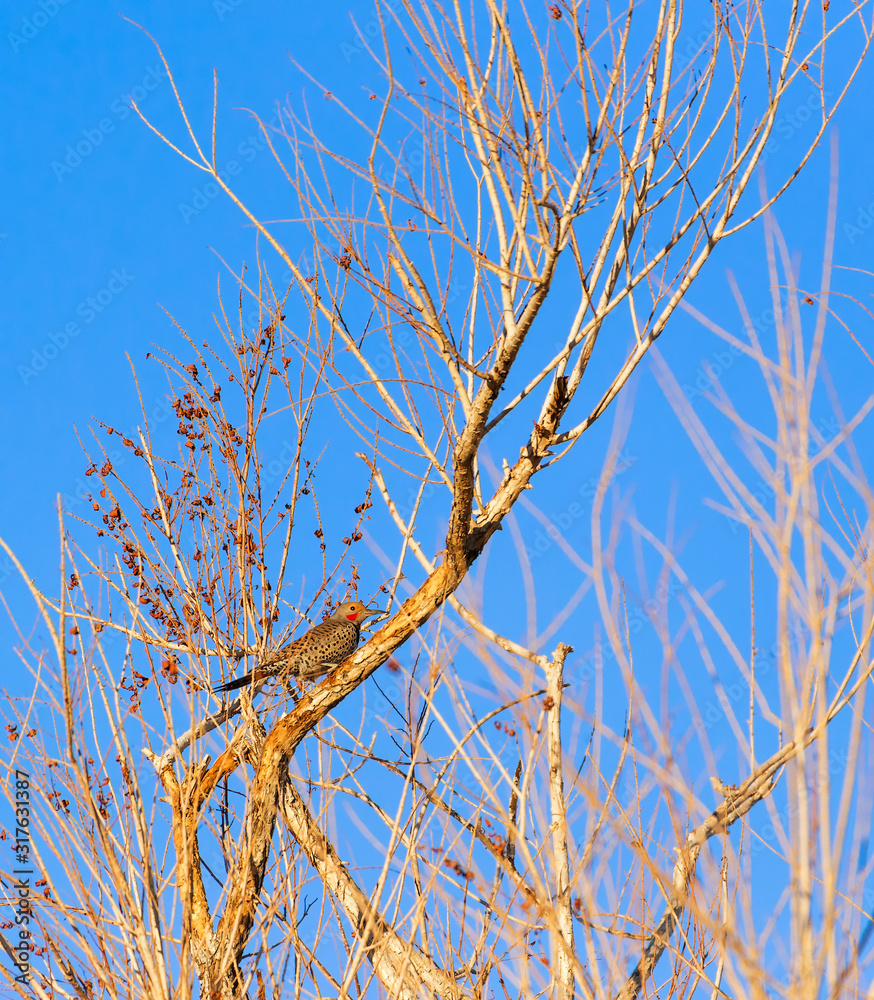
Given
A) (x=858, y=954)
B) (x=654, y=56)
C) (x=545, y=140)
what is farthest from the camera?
(x=654, y=56)

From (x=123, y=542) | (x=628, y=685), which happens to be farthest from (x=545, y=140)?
(x=123, y=542)

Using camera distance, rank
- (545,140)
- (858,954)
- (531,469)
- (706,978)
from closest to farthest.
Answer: (858,954)
(706,978)
(545,140)
(531,469)

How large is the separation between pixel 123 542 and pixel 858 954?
11.5 feet

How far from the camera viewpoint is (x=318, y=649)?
4973 millimetres

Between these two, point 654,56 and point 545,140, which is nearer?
point 545,140

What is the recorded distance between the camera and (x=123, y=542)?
4.61 metres

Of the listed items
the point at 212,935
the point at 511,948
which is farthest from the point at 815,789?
the point at 212,935

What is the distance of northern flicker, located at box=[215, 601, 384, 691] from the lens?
457 cm

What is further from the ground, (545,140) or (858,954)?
(545,140)

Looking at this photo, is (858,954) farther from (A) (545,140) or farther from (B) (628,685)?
(A) (545,140)

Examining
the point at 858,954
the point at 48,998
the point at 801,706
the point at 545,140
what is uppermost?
the point at 545,140

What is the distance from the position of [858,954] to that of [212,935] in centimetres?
286

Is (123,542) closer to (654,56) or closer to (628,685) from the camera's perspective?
(628,685)

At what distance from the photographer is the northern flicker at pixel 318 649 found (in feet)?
15.0
